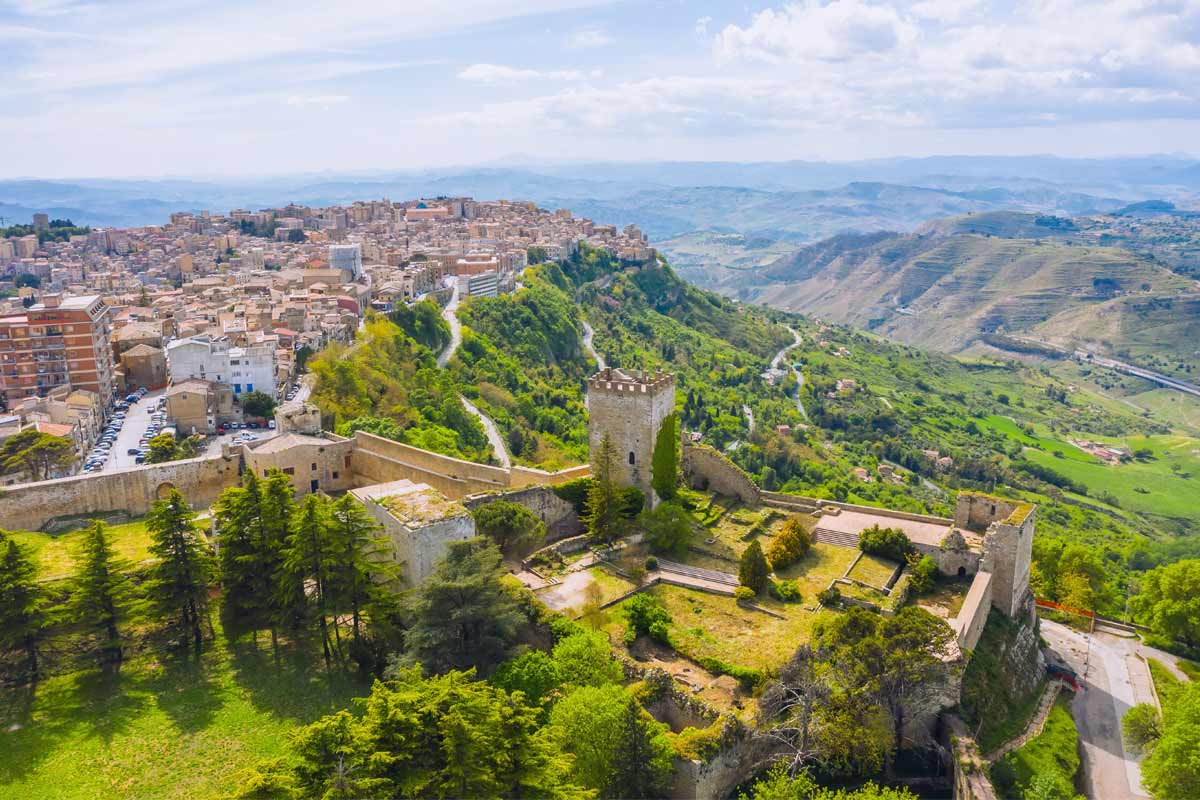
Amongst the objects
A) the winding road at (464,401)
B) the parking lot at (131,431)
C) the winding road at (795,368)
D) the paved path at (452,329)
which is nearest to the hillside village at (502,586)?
the parking lot at (131,431)

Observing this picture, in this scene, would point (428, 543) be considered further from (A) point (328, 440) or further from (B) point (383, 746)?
(A) point (328, 440)

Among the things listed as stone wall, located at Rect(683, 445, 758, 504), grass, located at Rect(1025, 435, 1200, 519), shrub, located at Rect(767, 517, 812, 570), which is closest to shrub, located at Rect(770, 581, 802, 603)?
shrub, located at Rect(767, 517, 812, 570)

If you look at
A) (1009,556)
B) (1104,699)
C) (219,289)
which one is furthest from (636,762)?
(219,289)

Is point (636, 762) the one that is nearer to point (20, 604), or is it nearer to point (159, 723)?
point (159, 723)

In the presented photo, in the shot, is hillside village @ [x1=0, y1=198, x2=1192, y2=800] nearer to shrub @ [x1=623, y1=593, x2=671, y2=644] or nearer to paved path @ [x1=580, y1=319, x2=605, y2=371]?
shrub @ [x1=623, y1=593, x2=671, y2=644]

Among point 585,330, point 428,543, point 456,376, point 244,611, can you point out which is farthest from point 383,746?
point 585,330
